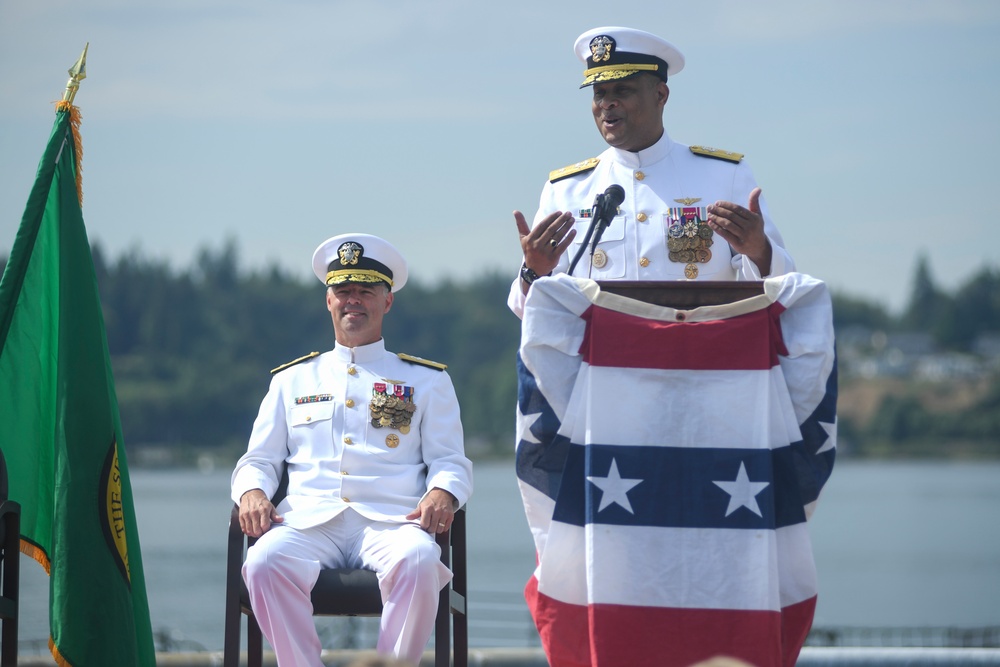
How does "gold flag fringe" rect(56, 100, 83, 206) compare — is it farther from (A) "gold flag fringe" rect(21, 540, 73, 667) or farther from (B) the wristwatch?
(B) the wristwatch

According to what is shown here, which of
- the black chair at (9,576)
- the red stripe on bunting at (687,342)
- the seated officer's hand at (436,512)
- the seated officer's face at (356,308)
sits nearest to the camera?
the red stripe on bunting at (687,342)

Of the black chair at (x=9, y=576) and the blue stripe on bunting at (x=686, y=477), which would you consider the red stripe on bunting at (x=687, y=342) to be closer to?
the blue stripe on bunting at (x=686, y=477)

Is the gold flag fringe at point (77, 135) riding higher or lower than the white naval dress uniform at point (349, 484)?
higher

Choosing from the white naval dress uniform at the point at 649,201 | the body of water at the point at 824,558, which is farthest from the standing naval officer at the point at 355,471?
the body of water at the point at 824,558

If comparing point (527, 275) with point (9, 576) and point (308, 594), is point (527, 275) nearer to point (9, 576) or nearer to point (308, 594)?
point (308, 594)

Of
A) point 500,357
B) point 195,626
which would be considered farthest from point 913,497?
point 195,626

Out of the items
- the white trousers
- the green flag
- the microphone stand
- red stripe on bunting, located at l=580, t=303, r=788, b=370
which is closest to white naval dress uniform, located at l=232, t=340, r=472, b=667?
the white trousers

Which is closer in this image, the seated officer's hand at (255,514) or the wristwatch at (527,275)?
the wristwatch at (527,275)

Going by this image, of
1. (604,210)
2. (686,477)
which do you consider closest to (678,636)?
(686,477)

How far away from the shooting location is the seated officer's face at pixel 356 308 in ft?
16.9

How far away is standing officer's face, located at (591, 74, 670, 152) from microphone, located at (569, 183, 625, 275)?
0.30 m

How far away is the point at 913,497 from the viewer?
227 feet

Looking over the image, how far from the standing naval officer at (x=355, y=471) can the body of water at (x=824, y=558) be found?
2979 mm

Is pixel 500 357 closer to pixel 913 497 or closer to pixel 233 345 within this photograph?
pixel 233 345
